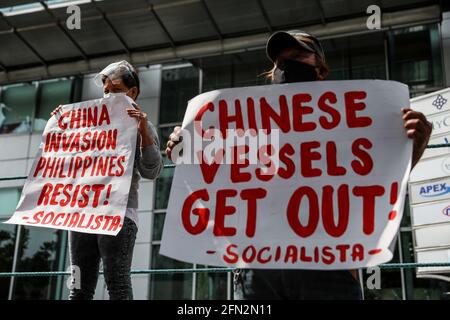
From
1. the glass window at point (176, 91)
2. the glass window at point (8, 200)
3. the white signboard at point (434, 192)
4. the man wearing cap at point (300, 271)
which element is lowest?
the man wearing cap at point (300, 271)

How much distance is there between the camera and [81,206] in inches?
115

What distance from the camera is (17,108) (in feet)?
48.6

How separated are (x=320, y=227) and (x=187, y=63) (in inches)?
462

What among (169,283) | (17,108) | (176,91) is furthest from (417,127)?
(17,108)

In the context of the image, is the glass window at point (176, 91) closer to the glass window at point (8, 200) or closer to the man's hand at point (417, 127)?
the glass window at point (8, 200)

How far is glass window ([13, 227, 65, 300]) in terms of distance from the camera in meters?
13.0

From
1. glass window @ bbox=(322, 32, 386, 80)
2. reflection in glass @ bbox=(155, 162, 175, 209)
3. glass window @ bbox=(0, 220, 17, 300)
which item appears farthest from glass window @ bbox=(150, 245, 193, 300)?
glass window @ bbox=(322, 32, 386, 80)

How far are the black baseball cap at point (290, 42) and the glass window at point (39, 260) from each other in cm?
1151

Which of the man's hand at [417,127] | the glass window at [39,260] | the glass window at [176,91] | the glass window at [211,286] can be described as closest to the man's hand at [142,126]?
the man's hand at [417,127]

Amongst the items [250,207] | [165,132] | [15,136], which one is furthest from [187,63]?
[250,207]

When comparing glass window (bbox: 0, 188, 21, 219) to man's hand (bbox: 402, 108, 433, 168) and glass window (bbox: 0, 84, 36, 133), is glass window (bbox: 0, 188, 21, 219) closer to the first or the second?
glass window (bbox: 0, 84, 36, 133)

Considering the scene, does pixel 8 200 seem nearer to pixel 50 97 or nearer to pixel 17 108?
pixel 17 108

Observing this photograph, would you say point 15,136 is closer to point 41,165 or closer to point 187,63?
point 187,63

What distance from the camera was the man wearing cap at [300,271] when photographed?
203 centimetres
